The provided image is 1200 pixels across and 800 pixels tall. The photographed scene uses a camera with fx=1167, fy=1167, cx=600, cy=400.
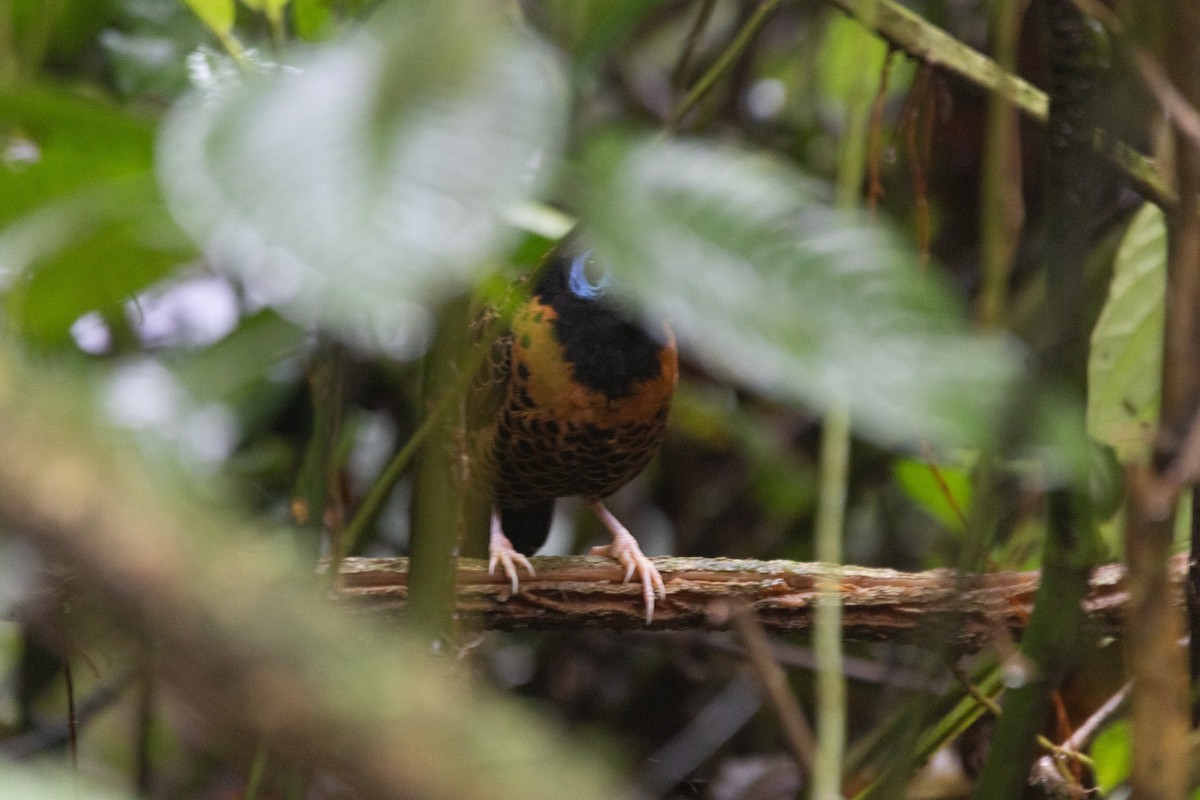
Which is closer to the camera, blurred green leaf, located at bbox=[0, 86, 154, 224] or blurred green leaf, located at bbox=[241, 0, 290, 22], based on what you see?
blurred green leaf, located at bbox=[0, 86, 154, 224]

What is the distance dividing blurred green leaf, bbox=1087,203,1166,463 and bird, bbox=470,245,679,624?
527 mm

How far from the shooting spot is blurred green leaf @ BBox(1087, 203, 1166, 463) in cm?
117

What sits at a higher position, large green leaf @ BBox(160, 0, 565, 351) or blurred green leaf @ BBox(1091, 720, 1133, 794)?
large green leaf @ BBox(160, 0, 565, 351)

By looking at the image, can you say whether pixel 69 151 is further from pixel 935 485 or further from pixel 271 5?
pixel 935 485

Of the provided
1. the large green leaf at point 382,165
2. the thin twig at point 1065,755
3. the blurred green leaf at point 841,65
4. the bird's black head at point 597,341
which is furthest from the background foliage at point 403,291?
the blurred green leaf at point 841,65

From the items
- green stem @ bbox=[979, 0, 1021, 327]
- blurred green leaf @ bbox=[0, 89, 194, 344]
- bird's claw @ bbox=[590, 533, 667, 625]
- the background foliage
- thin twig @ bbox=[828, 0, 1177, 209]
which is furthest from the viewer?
bird's claw @ bbox=[590, 533, 667, 625]

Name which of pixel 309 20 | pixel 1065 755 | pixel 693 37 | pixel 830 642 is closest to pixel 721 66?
pixel 693 37

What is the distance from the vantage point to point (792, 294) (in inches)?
13.0

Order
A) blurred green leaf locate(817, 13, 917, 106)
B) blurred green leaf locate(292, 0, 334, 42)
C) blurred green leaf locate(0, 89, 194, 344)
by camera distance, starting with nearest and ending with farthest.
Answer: blurred green leaf locate(0, 89, 194, 344)
blurred green leaf locate(292, 0, 334, 42)
blurred green leaf locate(817, 13, 917, 106)

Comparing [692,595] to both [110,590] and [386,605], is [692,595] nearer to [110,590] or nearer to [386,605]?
[386,605]

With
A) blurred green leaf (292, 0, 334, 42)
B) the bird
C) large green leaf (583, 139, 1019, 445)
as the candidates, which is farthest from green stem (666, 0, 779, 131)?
large green leaf (583, 139, 1019, 445)

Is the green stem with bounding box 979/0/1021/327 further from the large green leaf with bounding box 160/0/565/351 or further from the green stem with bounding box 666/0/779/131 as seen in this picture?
the large green leaf with bounding box 160/0/565/351

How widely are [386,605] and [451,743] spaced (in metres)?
0.96

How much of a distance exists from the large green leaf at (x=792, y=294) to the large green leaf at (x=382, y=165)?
0.13 feet
